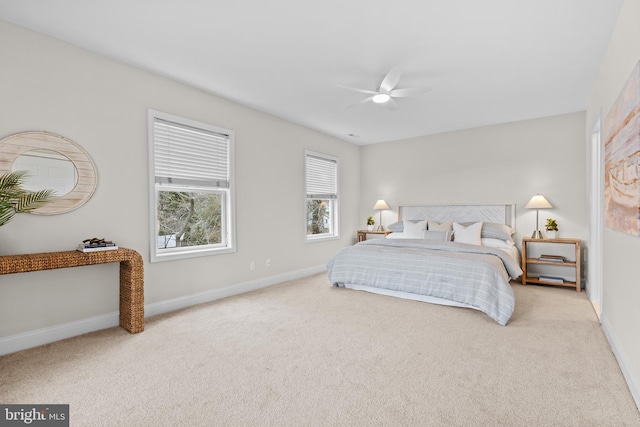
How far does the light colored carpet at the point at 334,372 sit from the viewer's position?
5.68 ft

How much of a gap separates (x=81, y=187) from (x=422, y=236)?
14.6 ft

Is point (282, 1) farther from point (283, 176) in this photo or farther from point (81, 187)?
point (283, 176)

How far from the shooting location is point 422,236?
5.17 m

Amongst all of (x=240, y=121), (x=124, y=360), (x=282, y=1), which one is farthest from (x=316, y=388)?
(x=240, y=121)

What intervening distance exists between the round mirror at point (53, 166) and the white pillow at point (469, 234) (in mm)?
4635

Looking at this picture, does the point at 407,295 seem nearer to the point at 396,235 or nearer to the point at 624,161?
the point at 396,235

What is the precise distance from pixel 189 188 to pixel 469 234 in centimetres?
394

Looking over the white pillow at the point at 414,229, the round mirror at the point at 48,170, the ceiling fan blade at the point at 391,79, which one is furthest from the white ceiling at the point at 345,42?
the white pillow at the point at 414,229

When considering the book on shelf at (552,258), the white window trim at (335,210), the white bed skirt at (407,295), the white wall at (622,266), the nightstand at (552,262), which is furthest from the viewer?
the white window trim at (335,210)

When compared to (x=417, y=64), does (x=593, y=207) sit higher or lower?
lower

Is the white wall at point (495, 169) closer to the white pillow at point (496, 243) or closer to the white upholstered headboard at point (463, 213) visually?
the white upholstered headboard at point (463, 213)

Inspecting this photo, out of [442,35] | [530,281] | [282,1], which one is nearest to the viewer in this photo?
[282,1]

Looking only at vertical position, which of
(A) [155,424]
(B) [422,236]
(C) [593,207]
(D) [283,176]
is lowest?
(A) [155,424]

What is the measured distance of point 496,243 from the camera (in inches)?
184
